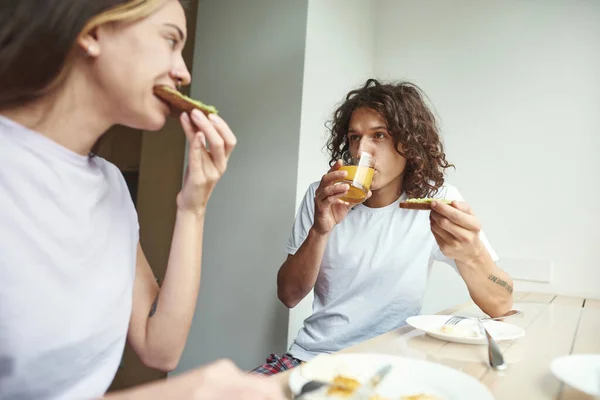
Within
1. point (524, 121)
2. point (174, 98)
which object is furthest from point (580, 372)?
point (524, 121)

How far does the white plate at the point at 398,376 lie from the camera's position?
0.67m

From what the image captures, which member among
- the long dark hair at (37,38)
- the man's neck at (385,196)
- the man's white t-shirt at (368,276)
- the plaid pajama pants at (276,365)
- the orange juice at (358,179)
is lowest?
the plaid pajama pants at (276,365)

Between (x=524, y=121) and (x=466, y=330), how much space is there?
71.8 inches

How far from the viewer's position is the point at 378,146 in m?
1.77

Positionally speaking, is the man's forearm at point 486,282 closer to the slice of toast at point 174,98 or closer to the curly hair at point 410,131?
the curly hair at point 410,131

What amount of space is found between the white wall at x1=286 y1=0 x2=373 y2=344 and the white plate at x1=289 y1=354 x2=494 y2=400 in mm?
1423

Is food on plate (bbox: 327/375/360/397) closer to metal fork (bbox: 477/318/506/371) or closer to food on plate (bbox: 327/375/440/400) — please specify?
food on plate (bbox: 327/375/440/400)

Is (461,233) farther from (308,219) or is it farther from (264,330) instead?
(264,330)

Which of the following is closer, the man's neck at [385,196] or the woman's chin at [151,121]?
the woman's chin at [151,121]

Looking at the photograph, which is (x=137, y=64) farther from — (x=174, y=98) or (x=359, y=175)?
(x=359, y=175)

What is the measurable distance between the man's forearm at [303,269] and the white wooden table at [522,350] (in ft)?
1.61

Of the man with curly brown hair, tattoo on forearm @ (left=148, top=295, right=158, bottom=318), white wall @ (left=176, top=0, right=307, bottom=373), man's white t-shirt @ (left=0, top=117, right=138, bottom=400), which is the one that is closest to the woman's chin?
man's white t-shirt @ (left=0, top=117, right=138, bottom=400)

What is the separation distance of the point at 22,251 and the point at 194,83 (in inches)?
81.5

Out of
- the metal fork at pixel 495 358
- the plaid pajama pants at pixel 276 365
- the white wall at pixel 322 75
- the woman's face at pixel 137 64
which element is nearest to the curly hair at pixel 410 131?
the white wall at pixel 322 75
